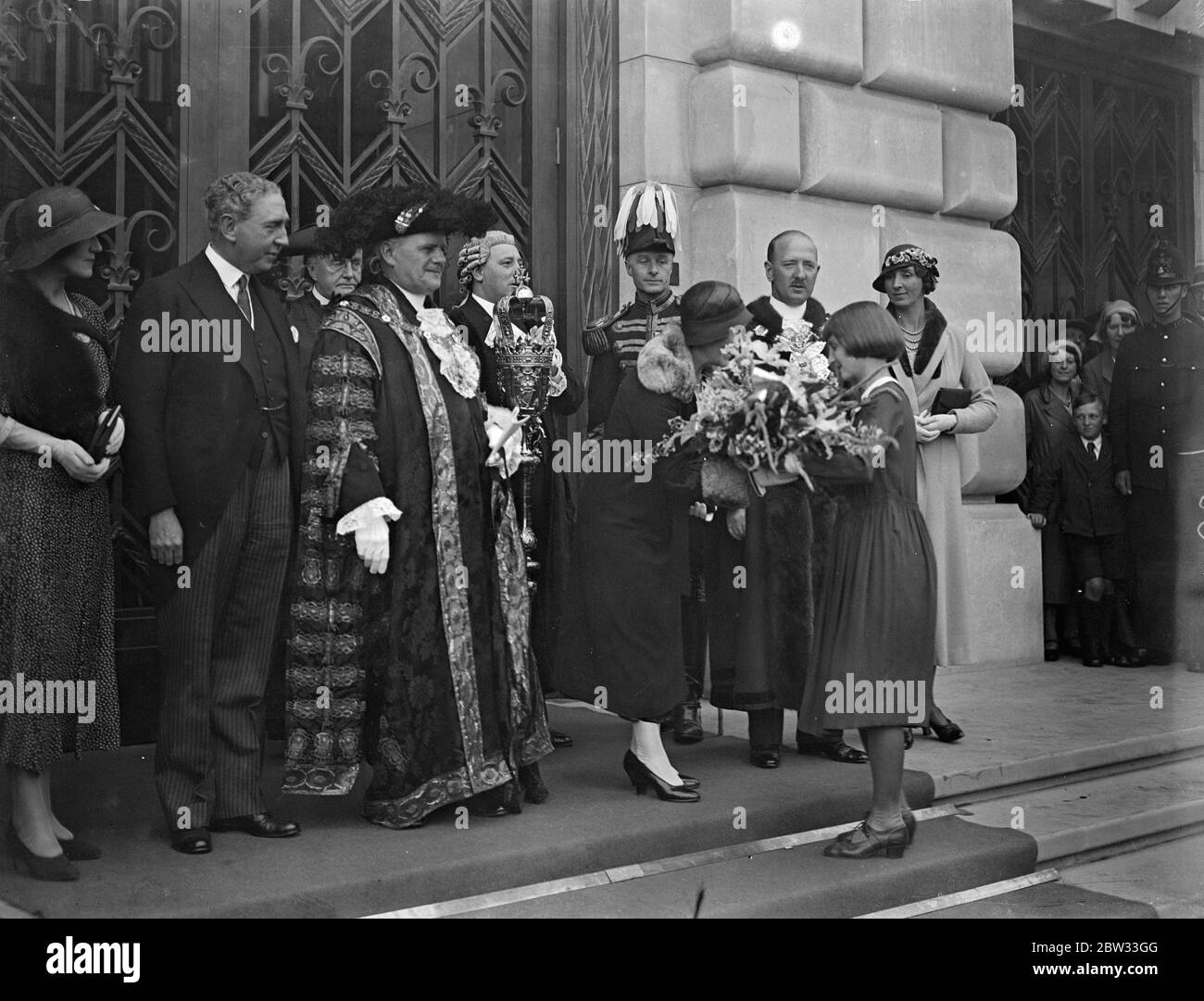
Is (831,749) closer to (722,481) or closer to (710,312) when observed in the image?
(722,481)

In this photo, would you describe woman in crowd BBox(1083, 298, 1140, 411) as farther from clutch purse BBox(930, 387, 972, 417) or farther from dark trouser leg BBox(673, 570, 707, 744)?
dark trouser leg BBox(673, 570, 707, 744)

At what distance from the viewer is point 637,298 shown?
5.77 meters

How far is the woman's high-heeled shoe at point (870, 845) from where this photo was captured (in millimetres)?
4406

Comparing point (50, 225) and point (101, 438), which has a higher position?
point (50, 225)

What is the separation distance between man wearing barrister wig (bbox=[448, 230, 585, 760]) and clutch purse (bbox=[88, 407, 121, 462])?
1.67 meters

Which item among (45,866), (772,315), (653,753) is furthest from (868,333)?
(45,866)

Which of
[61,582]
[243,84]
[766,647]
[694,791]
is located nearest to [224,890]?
[61,582]

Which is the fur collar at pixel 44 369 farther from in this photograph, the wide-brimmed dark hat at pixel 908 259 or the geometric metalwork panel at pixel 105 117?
the wide-brimmed dark hat at pixel 908 259

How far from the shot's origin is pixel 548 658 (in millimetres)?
5922

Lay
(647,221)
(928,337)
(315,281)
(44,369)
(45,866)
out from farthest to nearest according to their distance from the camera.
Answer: (928,337) → (647,221) → (315,281) → (44,369) → (45,866)

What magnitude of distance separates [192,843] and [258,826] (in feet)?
0.80

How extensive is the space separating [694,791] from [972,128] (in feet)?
14.9

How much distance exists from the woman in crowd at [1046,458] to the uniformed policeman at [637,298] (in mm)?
3323
